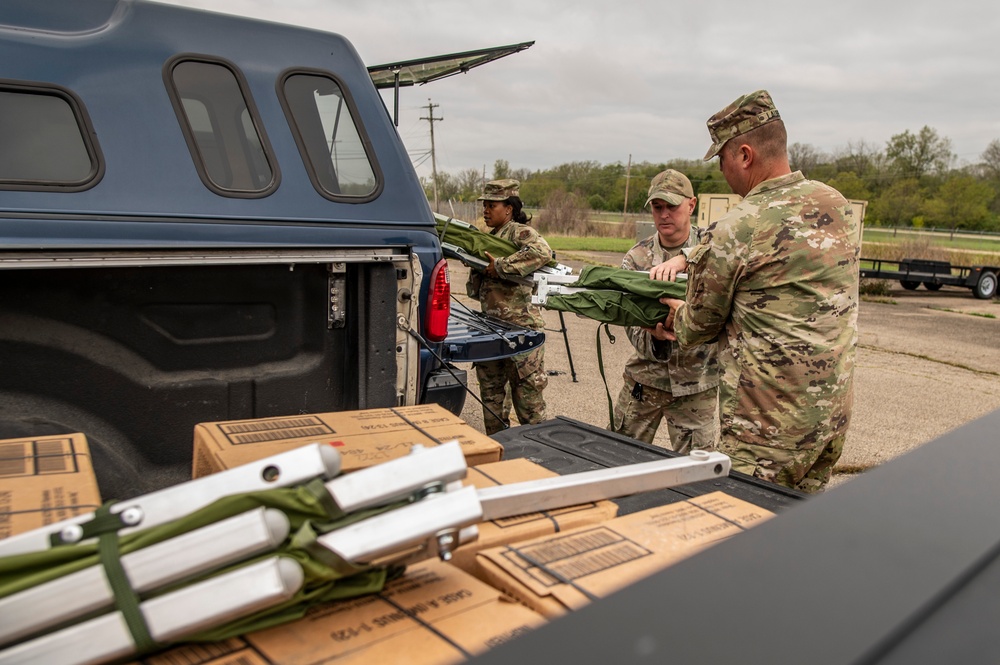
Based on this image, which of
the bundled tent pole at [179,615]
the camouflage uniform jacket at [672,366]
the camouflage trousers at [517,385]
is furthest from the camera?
the camouflage trousers at [517,385]

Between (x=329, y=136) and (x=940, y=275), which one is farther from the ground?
(x=329, y=136)

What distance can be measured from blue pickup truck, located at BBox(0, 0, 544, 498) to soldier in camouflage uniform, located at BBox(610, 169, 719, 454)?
149 centimetres

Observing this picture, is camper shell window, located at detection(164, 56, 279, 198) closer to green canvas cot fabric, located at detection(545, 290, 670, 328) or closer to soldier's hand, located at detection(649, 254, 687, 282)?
green canvas cot fabric, located at detection(545, 290, 670, 328)

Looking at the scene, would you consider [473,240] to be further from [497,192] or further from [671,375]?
[671,375]

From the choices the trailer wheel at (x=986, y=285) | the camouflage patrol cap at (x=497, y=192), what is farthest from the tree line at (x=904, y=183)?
the camouflage patrol cap at (x=497, y=192)

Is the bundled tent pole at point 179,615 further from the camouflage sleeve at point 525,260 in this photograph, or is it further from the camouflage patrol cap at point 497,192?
the camouflage patrol cap at point 497,192

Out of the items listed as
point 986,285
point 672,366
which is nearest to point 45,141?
point 672,366

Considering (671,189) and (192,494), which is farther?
(671,189)

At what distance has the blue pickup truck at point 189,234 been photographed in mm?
2471

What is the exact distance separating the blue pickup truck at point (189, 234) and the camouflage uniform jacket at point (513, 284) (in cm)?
245

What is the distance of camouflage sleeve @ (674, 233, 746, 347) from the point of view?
9.93 feet

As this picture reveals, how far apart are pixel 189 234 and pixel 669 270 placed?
2465mm

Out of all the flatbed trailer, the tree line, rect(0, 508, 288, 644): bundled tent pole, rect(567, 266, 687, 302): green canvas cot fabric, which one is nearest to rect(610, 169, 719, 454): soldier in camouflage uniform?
rect(567, 266, 687, 302): green canvas cot fabric

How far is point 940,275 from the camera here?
1777cm
